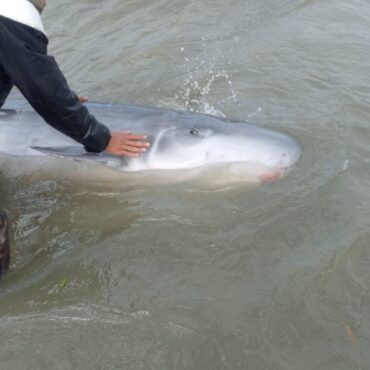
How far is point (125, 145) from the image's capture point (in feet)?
13.1

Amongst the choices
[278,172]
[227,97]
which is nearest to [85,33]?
[227,97]

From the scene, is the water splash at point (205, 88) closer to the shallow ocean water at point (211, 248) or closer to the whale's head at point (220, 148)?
the shallow ocean water at point (211, 248)

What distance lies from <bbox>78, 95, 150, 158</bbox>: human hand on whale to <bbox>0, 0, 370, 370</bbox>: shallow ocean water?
1.24ft

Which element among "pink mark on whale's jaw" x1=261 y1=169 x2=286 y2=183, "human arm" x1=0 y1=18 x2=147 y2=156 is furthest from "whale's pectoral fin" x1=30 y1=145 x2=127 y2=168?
"pink mark on whale's jaw" x1=261 y1=169 x2=286 y2=183

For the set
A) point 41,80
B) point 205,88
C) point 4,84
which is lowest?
point 205,88

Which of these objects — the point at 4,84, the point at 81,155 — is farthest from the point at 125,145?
the point at 4,84

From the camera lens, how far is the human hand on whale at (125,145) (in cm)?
392

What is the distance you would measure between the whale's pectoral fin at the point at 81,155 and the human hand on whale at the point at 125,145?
20 centimetres

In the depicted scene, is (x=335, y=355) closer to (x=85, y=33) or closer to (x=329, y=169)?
(x=329, y=169)

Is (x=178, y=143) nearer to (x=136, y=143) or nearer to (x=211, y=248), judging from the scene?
(x=136, y=143)

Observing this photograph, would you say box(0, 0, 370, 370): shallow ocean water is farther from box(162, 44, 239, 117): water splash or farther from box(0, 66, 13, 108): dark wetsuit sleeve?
box(0, 66, 13, 108): dark wetsuit sleeve

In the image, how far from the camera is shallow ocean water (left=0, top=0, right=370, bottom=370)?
9.46 feet

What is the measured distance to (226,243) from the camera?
3.63 m

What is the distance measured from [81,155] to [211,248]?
1295mm
